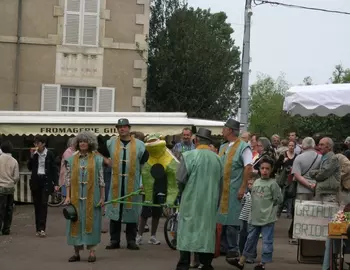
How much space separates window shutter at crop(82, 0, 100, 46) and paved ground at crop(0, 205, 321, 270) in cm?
1166

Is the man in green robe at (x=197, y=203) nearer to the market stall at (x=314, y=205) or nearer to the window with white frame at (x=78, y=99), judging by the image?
the market stall at (x=314, y=205)

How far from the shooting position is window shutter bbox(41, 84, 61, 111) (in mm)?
26578

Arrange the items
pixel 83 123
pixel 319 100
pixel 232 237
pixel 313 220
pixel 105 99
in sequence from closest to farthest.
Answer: pixel 313 220 → pixel 232 237 → pixel 319 100 → pixel 83 123 → pixel 105 99

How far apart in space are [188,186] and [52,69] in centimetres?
1656

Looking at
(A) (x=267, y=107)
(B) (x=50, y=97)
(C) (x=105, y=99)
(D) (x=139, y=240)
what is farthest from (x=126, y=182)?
(A) (x=267, y=107)

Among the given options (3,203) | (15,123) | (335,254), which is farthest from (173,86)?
(335,254)

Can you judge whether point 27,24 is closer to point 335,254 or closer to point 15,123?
point 15,123

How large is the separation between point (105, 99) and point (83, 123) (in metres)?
4.72

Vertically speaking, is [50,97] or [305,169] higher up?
[50,97]

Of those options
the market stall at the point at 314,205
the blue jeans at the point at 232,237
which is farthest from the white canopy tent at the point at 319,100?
the blue jeans at the point at 232,237

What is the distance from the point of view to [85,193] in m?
12.2

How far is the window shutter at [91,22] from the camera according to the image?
26.8 m

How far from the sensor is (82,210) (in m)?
12.1

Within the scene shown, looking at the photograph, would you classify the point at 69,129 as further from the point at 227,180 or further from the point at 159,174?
the point at 227,180
